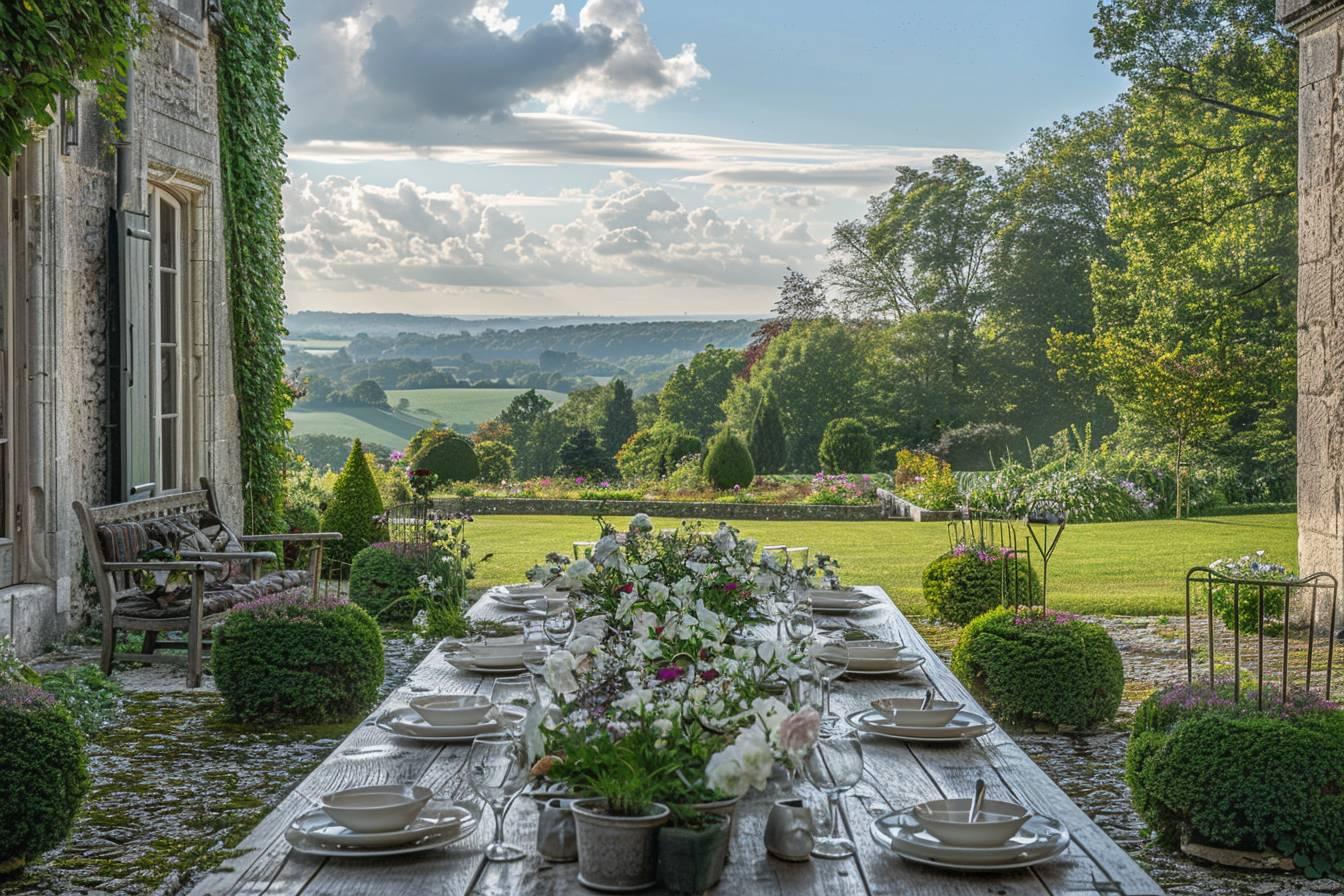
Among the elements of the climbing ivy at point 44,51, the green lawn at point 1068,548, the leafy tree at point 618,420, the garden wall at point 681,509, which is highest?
the climbing ivy at point 44,51

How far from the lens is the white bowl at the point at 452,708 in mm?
3188

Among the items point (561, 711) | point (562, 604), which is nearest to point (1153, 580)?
point (562, 604)

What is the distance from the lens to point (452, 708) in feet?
10.7

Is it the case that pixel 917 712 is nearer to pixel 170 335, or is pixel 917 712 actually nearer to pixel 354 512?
pixel 170 335

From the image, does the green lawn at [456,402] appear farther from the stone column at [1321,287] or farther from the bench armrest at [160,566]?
the bench armrest at [160,566]

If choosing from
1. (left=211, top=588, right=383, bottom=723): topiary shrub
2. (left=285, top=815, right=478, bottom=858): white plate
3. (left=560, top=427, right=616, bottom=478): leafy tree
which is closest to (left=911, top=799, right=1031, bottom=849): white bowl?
(left=285, top=815, right=478, bottom=858): white plate

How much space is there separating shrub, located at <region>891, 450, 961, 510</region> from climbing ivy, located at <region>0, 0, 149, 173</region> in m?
12.5

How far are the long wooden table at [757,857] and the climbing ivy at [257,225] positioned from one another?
8069 mm

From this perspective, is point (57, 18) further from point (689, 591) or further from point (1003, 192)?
point (1003, 192)

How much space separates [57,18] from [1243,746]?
5826mm

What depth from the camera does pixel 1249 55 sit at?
1716cm

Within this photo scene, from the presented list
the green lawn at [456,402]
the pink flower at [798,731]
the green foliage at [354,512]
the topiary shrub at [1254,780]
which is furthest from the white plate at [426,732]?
the green lawn at [456,402]

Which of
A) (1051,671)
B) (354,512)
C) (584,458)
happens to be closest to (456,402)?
(584,458)

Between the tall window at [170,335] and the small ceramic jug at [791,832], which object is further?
the tall window at [170,335]
